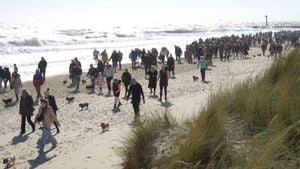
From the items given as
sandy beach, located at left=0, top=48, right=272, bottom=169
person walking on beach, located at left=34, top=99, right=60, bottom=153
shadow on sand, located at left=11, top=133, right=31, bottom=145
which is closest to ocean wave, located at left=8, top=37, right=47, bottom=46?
sandy beach, located at left=0, top=48, right=272, bottom=169

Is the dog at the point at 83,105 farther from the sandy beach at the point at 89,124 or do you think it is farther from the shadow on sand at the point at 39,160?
the shadow on sand at the point at 39,160

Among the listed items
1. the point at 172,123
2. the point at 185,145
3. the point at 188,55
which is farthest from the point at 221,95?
the point at 188,55

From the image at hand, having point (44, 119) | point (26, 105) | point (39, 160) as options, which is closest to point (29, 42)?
point (26, 105)

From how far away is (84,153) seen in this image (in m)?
9.84

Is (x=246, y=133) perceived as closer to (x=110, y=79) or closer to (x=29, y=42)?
(x=110, y=79)

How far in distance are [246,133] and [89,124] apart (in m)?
8.68

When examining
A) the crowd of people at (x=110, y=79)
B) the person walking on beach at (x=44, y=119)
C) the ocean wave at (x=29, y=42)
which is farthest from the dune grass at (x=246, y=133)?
the ocean wave at (x=29, y=42)

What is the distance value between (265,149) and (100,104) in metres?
13.2

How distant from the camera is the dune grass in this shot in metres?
4.48

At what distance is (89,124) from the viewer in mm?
13820

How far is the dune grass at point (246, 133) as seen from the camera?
4484mm

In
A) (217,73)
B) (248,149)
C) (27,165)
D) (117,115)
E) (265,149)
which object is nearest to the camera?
(265,149)

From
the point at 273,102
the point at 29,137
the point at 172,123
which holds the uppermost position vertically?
the point at 273,102

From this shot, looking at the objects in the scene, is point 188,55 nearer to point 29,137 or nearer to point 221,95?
point 29,137
